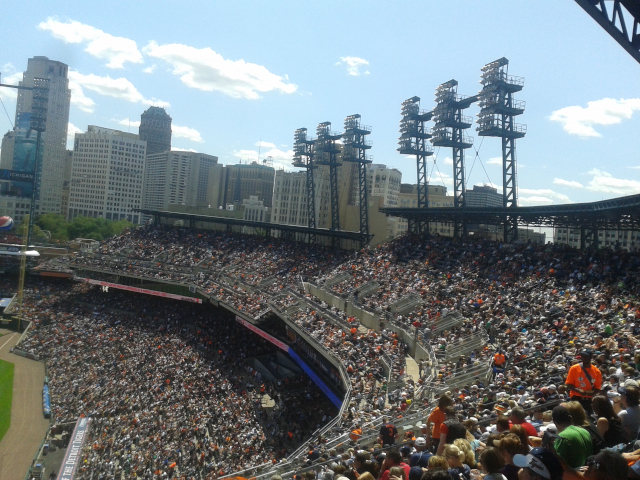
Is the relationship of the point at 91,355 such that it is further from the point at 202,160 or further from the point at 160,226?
the point at 202,160

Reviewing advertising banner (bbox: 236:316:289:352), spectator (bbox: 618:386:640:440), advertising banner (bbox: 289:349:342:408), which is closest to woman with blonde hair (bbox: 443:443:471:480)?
spectator (bbox: 618:386:640:440)

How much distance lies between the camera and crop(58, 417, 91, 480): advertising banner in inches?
873

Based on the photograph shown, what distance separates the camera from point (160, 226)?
195 feet

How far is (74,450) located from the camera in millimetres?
23719

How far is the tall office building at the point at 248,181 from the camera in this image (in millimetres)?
189375

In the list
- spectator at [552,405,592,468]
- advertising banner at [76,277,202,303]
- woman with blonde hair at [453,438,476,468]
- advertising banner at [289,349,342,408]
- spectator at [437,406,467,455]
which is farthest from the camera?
advertising banner at [76,277,202,303]

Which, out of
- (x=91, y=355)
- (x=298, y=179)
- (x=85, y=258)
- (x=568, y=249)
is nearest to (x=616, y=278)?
(x=568, y=249)

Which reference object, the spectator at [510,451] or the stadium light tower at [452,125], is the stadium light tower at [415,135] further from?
the spectator at [510,451]

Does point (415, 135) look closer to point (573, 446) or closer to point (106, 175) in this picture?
point (573, 446)

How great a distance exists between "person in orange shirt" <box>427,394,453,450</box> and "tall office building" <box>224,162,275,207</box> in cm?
17996

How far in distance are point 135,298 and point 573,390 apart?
46.8 meters

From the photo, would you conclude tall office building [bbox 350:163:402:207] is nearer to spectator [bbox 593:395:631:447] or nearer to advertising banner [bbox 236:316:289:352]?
advertising banner [bbox 236:316:289:352]

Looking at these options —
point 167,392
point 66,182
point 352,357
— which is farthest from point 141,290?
point 66,182

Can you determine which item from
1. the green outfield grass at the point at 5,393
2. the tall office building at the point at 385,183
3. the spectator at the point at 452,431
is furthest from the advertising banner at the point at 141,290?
the tall office building at the point at 385,183
